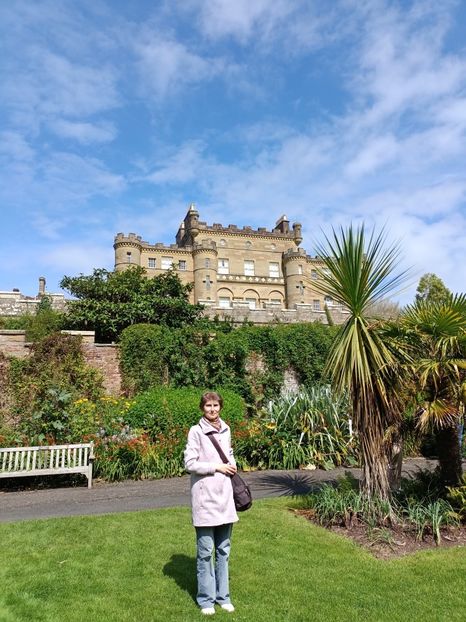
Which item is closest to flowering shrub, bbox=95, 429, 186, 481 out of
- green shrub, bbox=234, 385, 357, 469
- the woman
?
green shrub, bbox=234, 385, 357, 469

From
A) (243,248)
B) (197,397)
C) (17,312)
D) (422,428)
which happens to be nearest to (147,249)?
(243,248)

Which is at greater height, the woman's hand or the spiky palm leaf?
the spiky palm leaf

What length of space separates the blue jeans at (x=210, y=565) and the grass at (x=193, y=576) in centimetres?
14

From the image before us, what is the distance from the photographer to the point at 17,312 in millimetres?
18422

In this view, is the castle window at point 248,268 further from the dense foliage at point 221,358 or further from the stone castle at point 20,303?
the dense foliage at point 221,358

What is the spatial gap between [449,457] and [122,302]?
12.7 metres

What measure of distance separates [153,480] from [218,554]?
17.0ft

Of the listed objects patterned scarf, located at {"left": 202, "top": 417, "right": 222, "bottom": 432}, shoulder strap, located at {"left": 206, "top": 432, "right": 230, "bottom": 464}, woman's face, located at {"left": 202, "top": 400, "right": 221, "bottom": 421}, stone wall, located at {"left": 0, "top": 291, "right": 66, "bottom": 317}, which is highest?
stone wall, located at {"left": 0, "top": 291, "right": 66, "bottom": 317}

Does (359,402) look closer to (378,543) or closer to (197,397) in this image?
(378,543)

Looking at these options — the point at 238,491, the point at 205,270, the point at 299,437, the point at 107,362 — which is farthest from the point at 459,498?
the point at 205,270

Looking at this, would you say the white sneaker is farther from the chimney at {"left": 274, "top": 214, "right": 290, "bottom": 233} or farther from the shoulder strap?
the chimney at {"left": 274, "top": 214, "right": 290, "bottom": 233}

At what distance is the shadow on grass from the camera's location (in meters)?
3.84

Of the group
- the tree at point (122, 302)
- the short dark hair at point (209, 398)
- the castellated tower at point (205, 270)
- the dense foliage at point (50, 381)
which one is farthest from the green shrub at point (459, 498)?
the castellated tower at point (205, 270)

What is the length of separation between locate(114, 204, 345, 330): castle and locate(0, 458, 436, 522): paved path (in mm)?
32700
